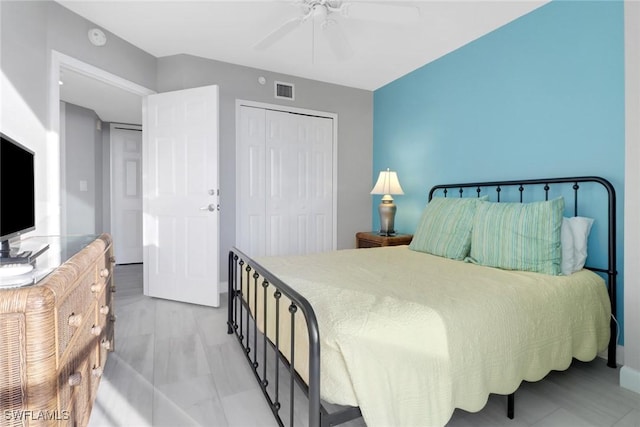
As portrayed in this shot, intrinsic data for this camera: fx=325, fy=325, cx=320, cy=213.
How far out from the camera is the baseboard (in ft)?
5.58

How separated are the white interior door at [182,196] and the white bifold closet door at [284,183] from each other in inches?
19.2

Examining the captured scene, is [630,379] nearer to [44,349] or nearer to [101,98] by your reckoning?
[44,349]

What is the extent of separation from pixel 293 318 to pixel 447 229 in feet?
5.32

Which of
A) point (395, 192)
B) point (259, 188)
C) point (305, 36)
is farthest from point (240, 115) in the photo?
point (395, 192)

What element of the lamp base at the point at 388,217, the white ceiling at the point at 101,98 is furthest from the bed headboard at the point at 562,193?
the white ceiling at the point at 101,98

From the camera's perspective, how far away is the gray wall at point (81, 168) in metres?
4.30

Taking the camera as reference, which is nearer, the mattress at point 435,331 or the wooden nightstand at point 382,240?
the mattress at point 435,331

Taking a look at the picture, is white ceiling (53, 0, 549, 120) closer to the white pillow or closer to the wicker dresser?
the white pillow

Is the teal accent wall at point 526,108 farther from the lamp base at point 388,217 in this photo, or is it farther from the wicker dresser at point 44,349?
the wicker dresser at point 44,349

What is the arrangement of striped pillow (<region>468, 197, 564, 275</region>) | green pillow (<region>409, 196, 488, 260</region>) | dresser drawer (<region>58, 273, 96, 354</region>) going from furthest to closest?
green pillow (<region>409, 196, 488, 260</region>)
striped pillow (<region>468, 197, 564, 275</region>)
dresser drawer (<region>58, 273, 96, 354</region>)

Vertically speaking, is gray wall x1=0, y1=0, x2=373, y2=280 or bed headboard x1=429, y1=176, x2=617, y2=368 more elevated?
gray wall x1=0, y1=0, x2=373, y2=280

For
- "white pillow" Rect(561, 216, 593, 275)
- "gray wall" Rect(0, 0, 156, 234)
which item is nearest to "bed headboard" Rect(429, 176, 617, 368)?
"white pillow" Rect(561, 216, 593, 275)

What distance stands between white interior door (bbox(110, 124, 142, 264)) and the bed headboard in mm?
4466

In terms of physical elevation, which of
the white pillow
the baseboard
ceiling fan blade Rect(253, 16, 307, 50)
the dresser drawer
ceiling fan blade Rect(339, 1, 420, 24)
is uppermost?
ceiling fan blade Rect(253, 16, 307, 50)
